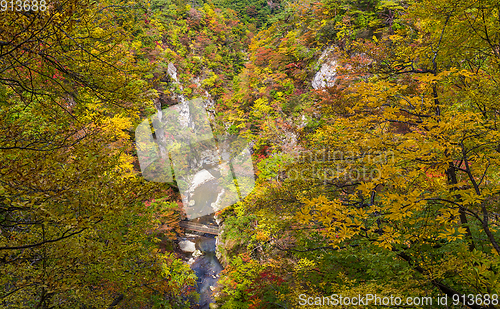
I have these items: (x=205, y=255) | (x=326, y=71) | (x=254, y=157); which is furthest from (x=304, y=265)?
(x=326, y=71)

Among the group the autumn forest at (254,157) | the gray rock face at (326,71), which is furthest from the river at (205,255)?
the gray rock face at (326,71)

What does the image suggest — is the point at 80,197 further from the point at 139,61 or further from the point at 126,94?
the point at 139,61

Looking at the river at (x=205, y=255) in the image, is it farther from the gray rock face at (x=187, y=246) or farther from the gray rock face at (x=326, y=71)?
the gray rock face at (x=326, y=71)

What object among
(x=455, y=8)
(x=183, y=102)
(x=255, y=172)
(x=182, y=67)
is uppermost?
(x=182, y=67)

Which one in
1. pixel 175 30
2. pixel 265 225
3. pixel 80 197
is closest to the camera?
pixel 80 197

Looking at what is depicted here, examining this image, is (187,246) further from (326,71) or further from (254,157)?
(326,71)

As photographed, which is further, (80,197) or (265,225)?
(265,225)

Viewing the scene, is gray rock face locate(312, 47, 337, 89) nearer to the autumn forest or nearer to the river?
the autumn forest

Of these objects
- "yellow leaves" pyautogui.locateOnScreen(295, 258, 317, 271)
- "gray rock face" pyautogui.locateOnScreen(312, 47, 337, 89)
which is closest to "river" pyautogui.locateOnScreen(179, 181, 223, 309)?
"yellow leaves" pyautogui.locateOnScreen(295, 258, 317, 271)

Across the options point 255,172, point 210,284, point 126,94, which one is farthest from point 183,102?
point 126,94
